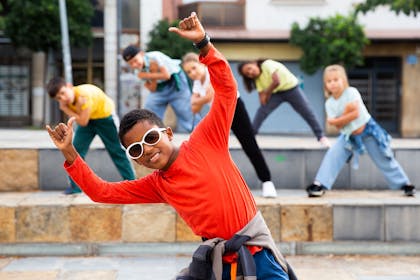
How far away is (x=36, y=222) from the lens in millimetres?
6219

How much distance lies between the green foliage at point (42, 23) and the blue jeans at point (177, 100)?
567 inches

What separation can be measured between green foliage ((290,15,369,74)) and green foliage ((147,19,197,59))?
3.42m

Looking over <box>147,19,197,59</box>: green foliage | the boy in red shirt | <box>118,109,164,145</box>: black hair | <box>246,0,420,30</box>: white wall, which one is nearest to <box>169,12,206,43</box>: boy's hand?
the boy in red shirt

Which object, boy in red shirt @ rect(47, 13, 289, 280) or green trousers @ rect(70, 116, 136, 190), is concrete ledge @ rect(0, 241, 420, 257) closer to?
green trousers @ rect(70, 116, 136, 190)

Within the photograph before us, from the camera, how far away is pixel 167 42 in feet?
→ 68.7

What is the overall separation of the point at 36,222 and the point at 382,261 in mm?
3105

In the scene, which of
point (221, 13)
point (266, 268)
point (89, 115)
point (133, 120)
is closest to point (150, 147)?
point (133, 120)

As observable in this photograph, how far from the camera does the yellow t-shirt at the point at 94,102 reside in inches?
253

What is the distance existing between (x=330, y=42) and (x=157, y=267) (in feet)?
52.2

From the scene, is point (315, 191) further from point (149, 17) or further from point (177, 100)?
point (149, 17)

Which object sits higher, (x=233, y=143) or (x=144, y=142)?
(x=144, y=142)

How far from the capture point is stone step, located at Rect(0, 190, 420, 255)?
20.4 ft

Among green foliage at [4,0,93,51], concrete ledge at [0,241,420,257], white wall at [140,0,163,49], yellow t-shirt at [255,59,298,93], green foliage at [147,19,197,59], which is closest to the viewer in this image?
concrete ledge at [0,241,420,257]

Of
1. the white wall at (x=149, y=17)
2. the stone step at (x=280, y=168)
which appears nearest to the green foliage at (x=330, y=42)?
the white wall at (x=149, y=17)
